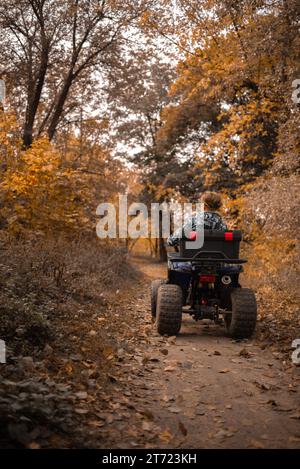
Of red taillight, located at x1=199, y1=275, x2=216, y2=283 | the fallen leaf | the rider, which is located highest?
the rider

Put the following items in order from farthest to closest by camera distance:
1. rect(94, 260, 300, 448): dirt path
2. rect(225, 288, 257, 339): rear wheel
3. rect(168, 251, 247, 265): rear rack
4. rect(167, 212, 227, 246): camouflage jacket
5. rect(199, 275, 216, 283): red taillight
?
1. rect(167, 212, 227, 246): camouflage jacket
2. rect(199, 275, 216, 283): red taillight
3. rect(168, 251, 247, 265): rear rack
4. rect(225, 288, 257, 339): rear wheel
5. rect(94, 260, 300, 448): dirt path

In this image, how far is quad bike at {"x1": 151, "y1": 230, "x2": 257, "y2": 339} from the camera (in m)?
7.45

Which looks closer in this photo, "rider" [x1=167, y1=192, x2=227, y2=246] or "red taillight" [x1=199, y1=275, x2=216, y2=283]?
"red taillight" [x1=199, y1=275, x2=216, y2=283]

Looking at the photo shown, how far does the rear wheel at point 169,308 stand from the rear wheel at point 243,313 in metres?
0.85

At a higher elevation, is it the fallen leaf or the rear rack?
the rear rack

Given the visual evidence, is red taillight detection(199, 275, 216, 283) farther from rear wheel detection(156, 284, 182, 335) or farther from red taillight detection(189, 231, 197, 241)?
red taillight detection(189, 231, 197, 241)

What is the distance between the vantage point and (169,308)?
24.5 ft

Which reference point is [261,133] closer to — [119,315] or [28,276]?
[119,315]

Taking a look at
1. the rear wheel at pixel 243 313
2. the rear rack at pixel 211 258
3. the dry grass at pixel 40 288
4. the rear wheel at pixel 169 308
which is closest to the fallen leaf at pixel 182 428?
the dry grass at pixel 40 288

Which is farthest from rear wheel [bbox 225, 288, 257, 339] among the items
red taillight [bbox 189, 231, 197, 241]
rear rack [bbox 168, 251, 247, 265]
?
red taillight [bbox 189, 231, 197, 241]

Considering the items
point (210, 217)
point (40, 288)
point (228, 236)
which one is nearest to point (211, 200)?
point (210, 217)

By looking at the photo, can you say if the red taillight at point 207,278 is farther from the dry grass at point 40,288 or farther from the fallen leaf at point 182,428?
the fallen leaf at point 182,428

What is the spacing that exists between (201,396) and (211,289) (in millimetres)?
3114

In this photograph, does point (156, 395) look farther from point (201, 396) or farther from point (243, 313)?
point (243, 313)
